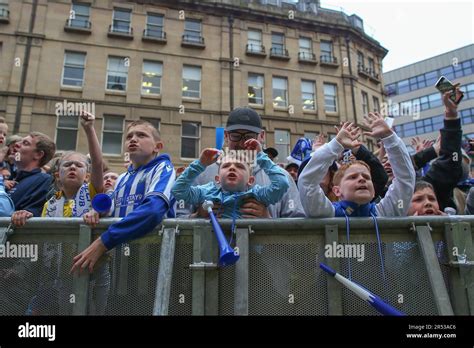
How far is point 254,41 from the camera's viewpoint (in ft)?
68.0

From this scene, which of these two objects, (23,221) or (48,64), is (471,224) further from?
(48,64)

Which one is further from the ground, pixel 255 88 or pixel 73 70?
pixel 255 88

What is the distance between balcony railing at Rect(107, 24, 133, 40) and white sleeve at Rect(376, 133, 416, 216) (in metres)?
18.5

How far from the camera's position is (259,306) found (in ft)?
6.30

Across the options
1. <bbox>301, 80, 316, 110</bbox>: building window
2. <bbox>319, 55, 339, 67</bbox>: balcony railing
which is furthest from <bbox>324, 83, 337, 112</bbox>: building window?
<bbox>319, 55, 339, 67</bbox>: balcony railing

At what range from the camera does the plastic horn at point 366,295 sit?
1710mm

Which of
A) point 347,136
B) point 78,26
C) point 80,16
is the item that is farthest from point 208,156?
point 80,16

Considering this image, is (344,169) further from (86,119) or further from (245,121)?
(86,119)

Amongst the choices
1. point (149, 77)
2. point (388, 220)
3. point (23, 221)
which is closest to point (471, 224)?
point (388, 220)

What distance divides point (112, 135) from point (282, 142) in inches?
370

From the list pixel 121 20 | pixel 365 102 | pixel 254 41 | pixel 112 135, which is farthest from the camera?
pixel 365 102

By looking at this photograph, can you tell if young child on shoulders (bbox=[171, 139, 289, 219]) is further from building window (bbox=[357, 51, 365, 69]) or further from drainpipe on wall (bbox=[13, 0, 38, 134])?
building window (bbox=[357, 51, 365, 69])

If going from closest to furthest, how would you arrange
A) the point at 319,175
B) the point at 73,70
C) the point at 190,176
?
1. the point at 319,175
2. the point at 190,176
3. the point at 73,70

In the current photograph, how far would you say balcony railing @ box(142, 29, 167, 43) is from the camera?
18297 millimetres
